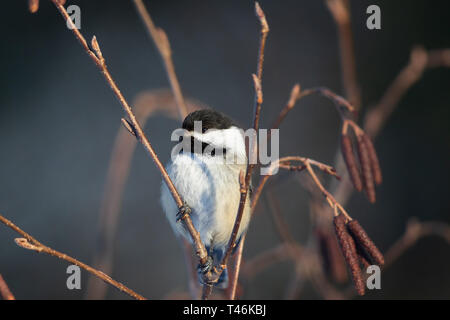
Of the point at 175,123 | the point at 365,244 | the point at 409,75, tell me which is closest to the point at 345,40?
the point at 409,75

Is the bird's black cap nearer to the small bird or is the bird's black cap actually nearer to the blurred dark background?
the small bird

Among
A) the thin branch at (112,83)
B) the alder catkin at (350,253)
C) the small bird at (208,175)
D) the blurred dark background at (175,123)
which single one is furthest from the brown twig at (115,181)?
the blurred dark background at (175,123)

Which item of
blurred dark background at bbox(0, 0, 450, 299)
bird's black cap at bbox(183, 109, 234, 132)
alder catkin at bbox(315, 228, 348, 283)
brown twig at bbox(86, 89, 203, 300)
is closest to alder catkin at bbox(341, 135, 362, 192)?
alder catkin at bbox(315, 228, 348, 283)

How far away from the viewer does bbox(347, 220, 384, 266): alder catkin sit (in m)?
1.02

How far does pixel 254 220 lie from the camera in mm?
3236

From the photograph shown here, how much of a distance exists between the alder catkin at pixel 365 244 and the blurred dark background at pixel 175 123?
200cm

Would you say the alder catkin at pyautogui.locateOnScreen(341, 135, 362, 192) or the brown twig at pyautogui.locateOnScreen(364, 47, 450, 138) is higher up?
the brown twig at pyautogui.locateOnScreen(364, 47, 450, 138)

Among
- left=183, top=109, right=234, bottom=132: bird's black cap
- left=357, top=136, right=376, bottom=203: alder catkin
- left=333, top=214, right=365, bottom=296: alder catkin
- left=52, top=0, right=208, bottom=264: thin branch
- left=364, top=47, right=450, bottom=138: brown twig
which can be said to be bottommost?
left=333, top=214, right=365, bottom=296: alder catkin

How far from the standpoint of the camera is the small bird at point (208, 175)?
4.78 ft

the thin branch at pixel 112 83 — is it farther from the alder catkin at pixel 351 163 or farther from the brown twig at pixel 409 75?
the brown twig at pixel 409 75

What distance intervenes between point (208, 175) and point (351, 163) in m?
0.49

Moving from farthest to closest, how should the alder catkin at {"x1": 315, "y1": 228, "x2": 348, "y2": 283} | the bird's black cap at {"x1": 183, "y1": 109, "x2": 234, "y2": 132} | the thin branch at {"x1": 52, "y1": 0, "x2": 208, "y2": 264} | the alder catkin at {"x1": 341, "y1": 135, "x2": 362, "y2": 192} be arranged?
the bird's black cap at {"x1": 183, "y1": 109, "x2": 234, "y2": 132}, the alder catkin at {"x1": 315, "y1": 228, "x2": 348, "y2": 283}, the alder catkin at {"x1": 341, "y1": 135, "x2": 362, "y2": 192}, the thin branch at {"x1": 52, "y1": 0, "x2": 208, "y2": 264}

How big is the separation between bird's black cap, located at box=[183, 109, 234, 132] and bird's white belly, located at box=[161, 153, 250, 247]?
95 millimetres
